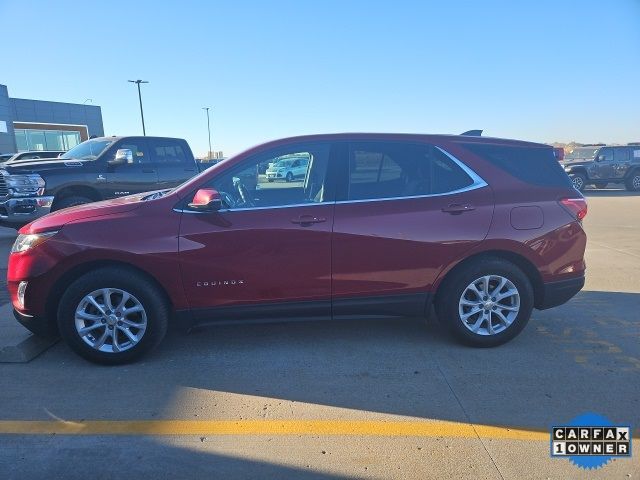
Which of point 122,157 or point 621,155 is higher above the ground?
point 122,157

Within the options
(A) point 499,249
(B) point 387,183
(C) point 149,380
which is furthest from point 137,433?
(A) point 499,249

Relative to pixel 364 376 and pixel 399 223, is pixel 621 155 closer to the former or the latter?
pixel 399 223

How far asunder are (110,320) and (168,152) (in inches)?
265

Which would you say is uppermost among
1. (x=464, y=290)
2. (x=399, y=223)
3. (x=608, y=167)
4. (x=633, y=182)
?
(x=399, y=223)

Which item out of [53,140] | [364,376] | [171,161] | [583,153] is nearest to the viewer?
[364,376]

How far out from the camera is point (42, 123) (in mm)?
43312

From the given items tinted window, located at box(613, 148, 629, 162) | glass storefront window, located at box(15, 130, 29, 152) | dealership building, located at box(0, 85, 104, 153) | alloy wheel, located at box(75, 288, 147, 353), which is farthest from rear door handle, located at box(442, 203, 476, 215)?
glass storefront window, located at box(15, 130, 29, 152)

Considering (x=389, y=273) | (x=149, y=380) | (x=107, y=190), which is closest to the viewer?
(x=149, y=380)

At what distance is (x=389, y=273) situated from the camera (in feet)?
12.4

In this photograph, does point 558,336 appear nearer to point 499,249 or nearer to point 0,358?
point 499,249

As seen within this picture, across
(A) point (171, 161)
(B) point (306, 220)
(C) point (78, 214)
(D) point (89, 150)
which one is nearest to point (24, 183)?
(D) point (89, 150)

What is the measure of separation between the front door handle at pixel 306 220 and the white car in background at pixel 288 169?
1.51 feet

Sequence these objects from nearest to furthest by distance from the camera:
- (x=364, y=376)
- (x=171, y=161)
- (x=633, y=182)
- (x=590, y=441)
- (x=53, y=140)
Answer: (x=590, y=441) → (x=364, y=376) → (x=171, y=161) → (x=633, y=182) → (x=53, y=140)

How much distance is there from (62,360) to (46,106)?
48915 mm
